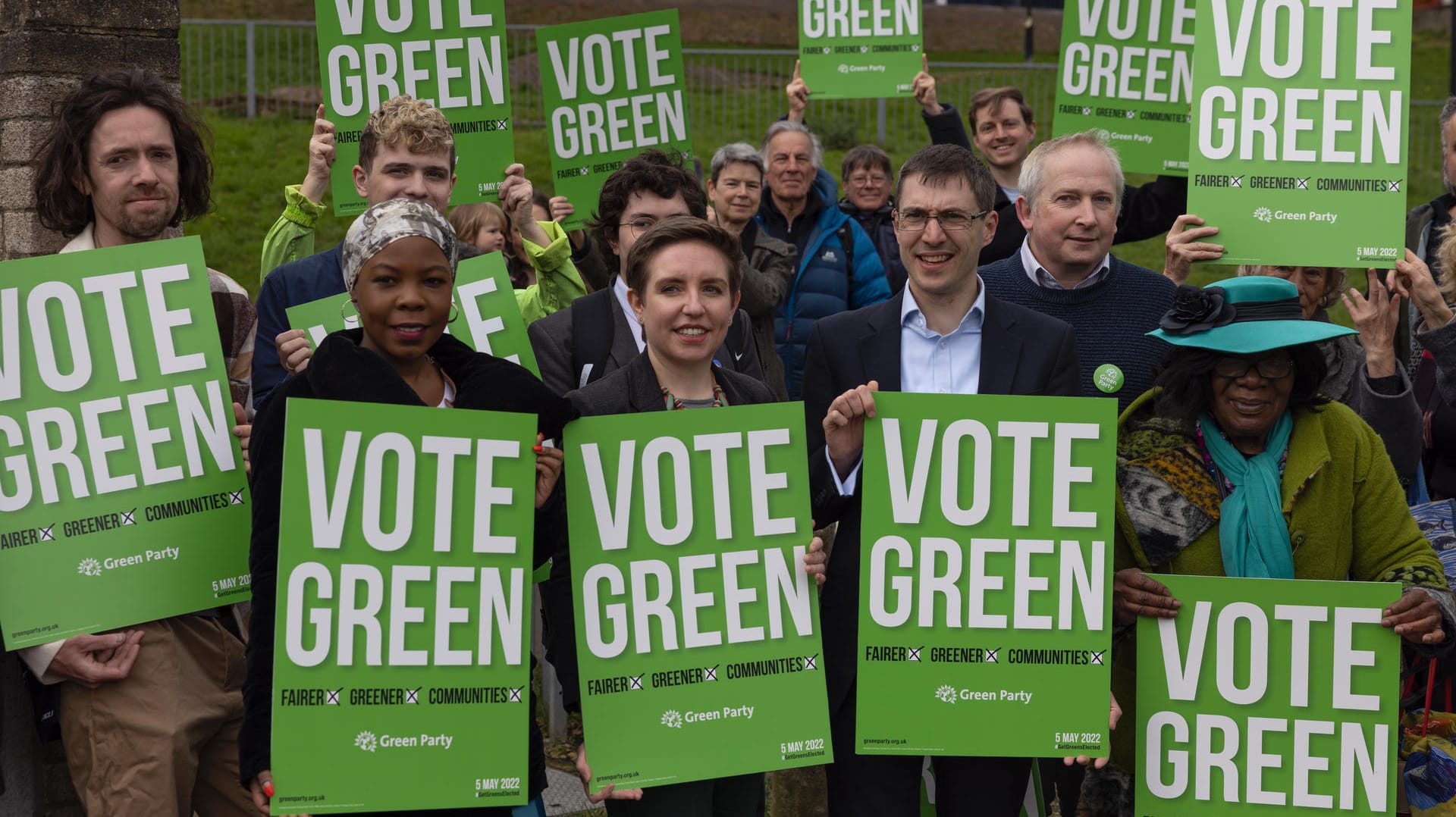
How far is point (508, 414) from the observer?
11.5 ft

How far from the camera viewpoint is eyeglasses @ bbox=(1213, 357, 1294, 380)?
157 inches

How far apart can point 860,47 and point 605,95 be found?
177cm

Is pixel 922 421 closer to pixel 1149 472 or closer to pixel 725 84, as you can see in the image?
pixel 1149 472

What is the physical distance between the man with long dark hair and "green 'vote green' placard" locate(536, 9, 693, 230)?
2.49 m

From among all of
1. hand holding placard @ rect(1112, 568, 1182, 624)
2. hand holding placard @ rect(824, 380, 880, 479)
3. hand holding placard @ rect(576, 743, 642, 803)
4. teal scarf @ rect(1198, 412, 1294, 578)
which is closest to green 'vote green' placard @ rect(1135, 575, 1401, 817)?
hand holding placard @ rect(1112, 568, 1182, 624)

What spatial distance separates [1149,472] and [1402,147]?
1.53 meters

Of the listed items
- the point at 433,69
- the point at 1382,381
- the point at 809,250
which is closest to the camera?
the point at 1382,381

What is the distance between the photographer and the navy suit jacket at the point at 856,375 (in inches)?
158

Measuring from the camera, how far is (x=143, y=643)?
12.6 ft

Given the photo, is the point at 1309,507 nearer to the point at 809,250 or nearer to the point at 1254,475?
the point at 1254,475

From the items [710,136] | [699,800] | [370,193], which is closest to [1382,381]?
[699,800]

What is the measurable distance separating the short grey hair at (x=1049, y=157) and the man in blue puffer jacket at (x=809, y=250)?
2716mm

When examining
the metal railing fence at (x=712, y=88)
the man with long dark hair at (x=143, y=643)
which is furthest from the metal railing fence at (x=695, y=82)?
the man with long dark hair at (x=143, y=643)

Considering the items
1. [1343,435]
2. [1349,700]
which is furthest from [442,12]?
[1349,700]
